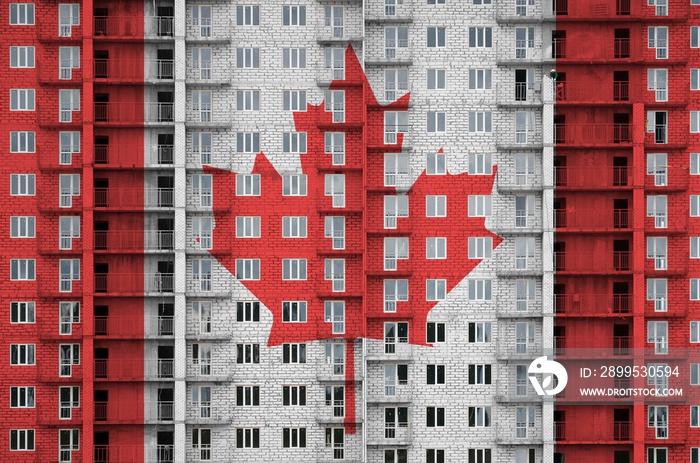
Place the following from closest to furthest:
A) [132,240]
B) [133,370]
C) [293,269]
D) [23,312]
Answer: [133,370] → [132,240] → [23,312] → [293,269]

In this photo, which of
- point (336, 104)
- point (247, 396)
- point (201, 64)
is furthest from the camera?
point (336, 104)

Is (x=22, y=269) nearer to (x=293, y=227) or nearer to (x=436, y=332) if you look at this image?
(x=293, y=227)

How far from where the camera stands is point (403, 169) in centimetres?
5725

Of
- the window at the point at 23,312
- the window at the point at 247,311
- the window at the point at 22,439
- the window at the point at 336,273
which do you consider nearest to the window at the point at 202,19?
the window at the point at 336,273

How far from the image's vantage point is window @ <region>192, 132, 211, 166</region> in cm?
5691

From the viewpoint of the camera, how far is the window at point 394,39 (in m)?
57.2

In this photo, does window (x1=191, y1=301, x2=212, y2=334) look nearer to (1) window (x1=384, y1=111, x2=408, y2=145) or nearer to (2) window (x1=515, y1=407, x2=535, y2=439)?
(1) window (x1=384, y1=111, x2=408, y2=145)

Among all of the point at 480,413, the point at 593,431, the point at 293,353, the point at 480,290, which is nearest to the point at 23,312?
the point at 293,353

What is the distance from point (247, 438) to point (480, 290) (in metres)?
17.5

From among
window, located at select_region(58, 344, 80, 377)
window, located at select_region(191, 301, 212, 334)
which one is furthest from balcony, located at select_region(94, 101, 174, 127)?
window, located at select_region(58, 344, 80, 377)

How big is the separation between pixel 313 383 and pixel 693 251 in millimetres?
25740

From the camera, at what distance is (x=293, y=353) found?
56844mm

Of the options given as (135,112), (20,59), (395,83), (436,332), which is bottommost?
(436,332)

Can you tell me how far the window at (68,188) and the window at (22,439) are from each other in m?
14.5
